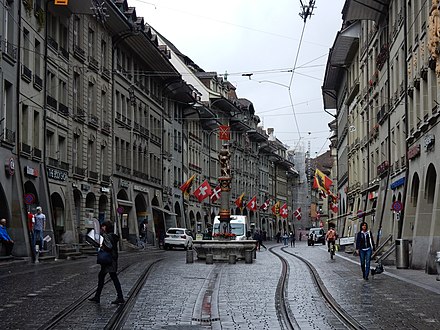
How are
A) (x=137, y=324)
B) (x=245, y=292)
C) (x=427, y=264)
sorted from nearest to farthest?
(x=137, y=324), (x=245, y=292), (x=427, y=264)

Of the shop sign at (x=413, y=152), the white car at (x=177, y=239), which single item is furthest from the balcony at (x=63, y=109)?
the shop sign at (x=413, y=152)

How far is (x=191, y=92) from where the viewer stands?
7719 cm

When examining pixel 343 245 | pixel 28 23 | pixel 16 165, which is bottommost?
pixel 343 245

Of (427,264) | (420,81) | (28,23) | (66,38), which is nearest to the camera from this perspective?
(427,264)

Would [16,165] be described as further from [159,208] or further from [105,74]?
[159,208]

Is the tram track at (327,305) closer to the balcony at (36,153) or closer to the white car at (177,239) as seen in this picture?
the balcony at (36,153)

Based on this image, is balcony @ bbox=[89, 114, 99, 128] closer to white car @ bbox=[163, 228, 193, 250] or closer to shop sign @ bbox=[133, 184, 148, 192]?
shop sign @ bbox=[133, 184, 148, 192]

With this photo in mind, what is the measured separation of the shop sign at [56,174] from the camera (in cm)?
4288

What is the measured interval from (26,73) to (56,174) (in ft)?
21.9

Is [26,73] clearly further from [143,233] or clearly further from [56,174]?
[143,233]

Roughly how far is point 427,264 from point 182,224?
164 feet

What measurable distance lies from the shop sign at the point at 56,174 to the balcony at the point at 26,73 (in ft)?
16.9

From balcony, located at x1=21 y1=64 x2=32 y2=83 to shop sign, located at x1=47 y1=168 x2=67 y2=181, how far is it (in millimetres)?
5151

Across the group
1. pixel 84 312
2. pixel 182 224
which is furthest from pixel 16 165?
pixel 182 224
